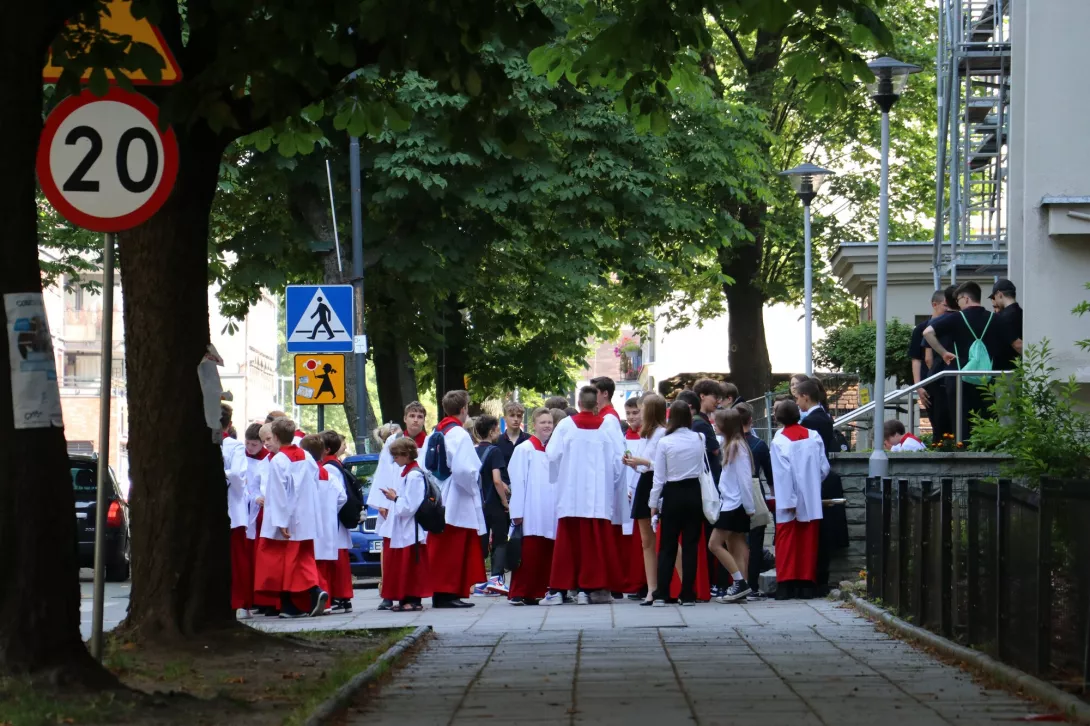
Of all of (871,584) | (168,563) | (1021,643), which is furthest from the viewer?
(871,584)

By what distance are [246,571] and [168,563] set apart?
657 cm

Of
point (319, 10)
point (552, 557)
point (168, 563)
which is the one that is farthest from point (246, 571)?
point (319, 10)

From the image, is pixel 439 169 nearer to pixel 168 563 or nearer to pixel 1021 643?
pixel 168 563

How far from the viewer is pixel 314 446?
56.0 feet

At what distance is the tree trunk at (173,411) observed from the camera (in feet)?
34.7

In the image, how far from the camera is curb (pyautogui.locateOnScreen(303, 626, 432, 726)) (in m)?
7.72

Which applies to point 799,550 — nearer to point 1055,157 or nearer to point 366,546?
point 1055,157

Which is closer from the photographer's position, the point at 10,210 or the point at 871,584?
the point at 10,210

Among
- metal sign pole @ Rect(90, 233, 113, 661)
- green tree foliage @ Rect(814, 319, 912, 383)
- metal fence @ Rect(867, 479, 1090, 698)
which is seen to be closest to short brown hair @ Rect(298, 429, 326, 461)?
metal fence @ Rect(867, 479, 1090, 698)

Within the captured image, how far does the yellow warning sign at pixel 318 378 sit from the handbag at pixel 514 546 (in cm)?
249

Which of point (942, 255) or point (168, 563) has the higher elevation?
point (942, 255)

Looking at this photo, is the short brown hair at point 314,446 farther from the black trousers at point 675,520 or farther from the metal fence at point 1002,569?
the metal fence at point 1002,569

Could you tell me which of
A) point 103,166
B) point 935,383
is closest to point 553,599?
point 935,383

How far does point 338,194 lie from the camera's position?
2820 cm
